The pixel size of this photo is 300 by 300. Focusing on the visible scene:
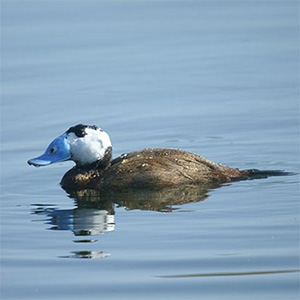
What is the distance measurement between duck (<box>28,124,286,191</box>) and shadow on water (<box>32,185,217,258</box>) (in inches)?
4.1

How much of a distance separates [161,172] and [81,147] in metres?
0.96

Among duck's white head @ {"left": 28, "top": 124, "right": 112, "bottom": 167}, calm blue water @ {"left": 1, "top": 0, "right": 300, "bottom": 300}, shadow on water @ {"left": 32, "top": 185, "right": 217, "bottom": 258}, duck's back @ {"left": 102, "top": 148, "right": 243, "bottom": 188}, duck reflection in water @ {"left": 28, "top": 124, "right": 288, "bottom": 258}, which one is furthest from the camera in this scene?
duck's white head @ {"left": 28, "top": 124, "right": 112, "bottom": 167}

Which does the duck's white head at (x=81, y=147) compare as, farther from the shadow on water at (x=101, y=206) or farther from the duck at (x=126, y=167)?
the shadow on water at (x=101, y=206)

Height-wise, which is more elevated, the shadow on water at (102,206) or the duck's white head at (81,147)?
the duck's white head at (81,147)

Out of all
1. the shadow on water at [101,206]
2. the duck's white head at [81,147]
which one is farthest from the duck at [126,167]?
the shadow on water at [101,206]

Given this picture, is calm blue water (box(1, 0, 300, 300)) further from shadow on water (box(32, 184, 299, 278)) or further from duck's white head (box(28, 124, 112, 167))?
duck's white head (box(28, 124, 112, 167))

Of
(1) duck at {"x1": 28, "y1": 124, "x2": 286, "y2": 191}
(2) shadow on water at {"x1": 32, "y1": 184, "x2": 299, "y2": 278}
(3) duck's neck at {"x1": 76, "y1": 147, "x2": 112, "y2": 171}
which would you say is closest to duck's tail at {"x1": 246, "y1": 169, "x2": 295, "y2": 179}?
(1) duck at {"x1": 28, "y1": 124, "x2": 286, "y2": 191}

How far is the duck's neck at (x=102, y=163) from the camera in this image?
1313 cm

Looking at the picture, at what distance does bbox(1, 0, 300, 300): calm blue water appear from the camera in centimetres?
962

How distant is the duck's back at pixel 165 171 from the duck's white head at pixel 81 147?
0.81 ft

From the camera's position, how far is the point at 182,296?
8.98 m

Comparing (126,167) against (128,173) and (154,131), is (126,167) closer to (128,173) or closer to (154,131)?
(128,173)

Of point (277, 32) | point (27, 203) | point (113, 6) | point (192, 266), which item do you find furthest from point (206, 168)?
point (113, 6)

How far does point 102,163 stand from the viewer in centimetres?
1320
